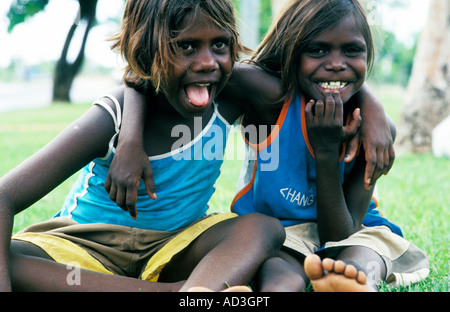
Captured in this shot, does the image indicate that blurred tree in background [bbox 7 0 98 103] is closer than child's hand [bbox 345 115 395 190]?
No

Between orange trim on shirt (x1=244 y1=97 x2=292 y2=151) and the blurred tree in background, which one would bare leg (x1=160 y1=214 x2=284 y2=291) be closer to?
orange trim on shirt (x1=244 y1=97 x2=292 y2=151)

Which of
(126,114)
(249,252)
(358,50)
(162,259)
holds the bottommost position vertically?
(162,259)

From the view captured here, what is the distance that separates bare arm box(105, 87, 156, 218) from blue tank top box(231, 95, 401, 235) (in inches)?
25.2

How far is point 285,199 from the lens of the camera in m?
2.38

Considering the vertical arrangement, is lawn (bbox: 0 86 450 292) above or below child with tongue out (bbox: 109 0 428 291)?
below

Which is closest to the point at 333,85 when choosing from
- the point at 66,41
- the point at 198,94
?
the point at 198,94

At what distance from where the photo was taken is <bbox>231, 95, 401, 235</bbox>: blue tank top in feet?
7.66

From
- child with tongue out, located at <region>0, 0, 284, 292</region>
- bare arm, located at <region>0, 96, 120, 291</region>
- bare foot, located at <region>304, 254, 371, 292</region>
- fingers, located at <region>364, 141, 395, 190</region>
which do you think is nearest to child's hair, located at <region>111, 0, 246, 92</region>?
child with tongue out, located at <region>0, 0, 284, 292</region>

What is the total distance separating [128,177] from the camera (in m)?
1.84

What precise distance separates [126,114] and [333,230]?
39.0 inches

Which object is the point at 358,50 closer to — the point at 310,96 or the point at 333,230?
the point at 310,96

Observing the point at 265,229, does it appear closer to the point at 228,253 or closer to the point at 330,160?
the point at 228,253

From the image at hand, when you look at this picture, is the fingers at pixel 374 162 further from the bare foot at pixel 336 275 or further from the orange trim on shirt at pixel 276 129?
the bare foot at pixel 336 275
